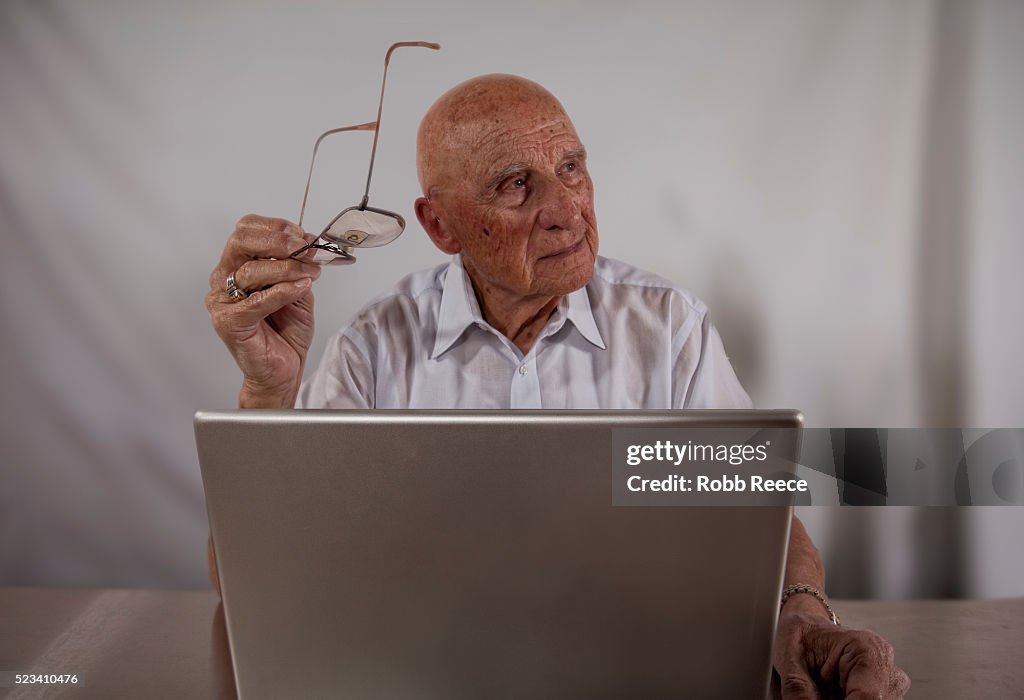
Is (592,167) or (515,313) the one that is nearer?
(515,313)

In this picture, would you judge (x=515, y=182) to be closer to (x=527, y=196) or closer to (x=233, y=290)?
(x=527, y=196)

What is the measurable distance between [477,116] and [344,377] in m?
0.55

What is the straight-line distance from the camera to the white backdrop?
230 cm

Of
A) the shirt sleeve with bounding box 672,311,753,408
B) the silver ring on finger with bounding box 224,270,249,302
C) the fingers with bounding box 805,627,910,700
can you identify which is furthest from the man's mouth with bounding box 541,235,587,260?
the fingers with bounding box 805,627,910,700

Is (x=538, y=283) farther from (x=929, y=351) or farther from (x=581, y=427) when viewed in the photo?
(x=929, y=351)

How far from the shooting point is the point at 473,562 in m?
0.71

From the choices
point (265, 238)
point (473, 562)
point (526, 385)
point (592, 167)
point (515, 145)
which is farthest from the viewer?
point (592, 167)

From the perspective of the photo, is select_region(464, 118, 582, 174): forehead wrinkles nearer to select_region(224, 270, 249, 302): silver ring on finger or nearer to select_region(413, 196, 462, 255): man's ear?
select_region(413, 196, 462, 255): man's ear

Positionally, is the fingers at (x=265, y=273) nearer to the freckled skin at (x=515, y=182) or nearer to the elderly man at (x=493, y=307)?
the elderly man at (x=493, y=307)

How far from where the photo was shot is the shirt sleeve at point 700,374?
1.71m

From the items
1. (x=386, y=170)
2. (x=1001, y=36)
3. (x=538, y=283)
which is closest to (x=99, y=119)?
(x=386, y=170)

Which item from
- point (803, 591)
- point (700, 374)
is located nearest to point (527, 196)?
point (700, 374)

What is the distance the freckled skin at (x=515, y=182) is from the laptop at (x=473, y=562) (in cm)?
93

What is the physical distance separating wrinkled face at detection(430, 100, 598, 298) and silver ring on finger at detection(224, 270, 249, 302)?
441 millimetres
